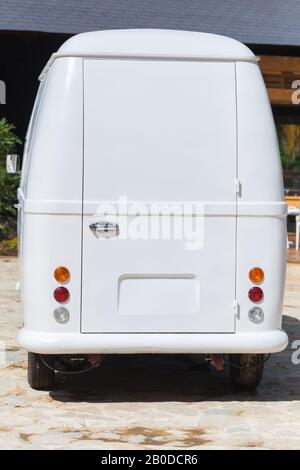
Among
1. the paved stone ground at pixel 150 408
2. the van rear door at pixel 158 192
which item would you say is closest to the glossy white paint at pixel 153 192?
the van rear door at pixel 158 192

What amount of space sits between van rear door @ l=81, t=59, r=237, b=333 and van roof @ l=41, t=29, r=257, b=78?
58 millimetres

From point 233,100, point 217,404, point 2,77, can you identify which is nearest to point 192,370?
point 217,404

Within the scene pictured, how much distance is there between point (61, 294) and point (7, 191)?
11294mm

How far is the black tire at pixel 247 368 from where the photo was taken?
22.6 ft

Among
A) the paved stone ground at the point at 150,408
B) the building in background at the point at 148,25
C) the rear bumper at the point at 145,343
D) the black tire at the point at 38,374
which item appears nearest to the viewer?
the paved stone ground at the point at 150,408

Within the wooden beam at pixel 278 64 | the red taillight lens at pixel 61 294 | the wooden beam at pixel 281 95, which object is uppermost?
the wooden beam at pixel 278 64

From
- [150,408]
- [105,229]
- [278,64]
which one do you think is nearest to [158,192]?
[105,229]

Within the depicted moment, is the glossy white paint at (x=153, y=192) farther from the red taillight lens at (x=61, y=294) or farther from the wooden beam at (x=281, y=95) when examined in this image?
the wooden beam at (x=281, y=95)

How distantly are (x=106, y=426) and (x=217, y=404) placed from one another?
0.97 metres

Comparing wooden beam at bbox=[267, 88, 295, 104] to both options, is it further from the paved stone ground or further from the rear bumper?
the rear bumper

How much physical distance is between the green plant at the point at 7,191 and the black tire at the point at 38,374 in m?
10.6

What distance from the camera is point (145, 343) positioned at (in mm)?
6305

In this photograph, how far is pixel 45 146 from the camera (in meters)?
6.32
